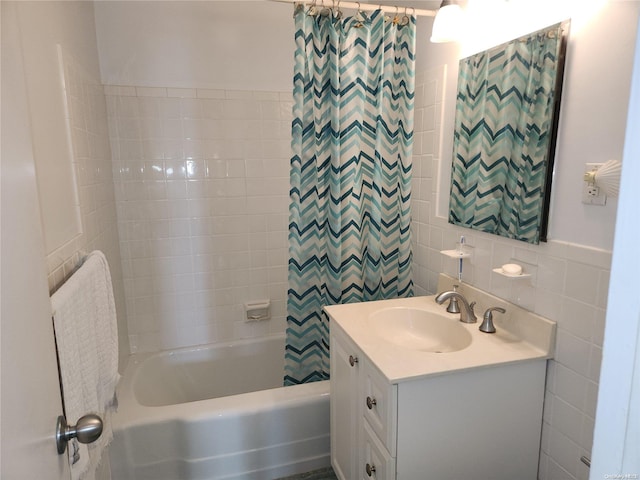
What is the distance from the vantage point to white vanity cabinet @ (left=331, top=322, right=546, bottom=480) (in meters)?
1.18

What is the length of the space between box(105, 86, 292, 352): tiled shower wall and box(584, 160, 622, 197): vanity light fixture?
1.81m

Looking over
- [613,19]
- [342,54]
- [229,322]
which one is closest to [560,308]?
[613,19]

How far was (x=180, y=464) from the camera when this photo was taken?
1.80m

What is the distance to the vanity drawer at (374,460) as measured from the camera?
1210 millimetres

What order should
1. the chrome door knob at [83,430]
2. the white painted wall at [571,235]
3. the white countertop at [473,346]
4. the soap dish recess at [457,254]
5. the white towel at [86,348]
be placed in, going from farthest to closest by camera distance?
the soap dish recess at [457,254] → the white countertop at [473,346] → the white painted wall at [571,235] → the white towel at [86,348] → the chrome door knob at [83,430]

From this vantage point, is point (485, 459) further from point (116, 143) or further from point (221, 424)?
point (116, 143)

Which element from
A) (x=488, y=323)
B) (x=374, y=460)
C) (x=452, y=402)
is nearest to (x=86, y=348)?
(x=374, y=460)

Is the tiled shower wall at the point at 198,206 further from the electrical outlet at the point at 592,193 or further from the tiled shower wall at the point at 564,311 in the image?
the electrical outlet at the point at 592,193

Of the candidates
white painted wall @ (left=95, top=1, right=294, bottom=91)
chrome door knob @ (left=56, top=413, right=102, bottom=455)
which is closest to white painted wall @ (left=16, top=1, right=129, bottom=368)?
white painted wall @ (left=95, top=1, right=294, bottom=91)

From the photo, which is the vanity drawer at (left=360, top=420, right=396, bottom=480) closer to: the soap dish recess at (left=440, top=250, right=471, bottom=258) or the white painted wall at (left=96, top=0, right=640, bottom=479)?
the white painted wall at (left=96, top=0, right=640, bottom=479)

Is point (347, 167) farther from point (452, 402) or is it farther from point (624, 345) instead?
point (624, 345)

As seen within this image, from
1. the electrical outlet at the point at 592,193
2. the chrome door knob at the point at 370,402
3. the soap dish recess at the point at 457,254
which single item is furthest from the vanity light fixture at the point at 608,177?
the chrome door knob at the point at 370,402

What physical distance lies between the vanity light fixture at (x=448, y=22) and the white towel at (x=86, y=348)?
57.8 inches

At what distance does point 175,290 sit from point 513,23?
221 cm
